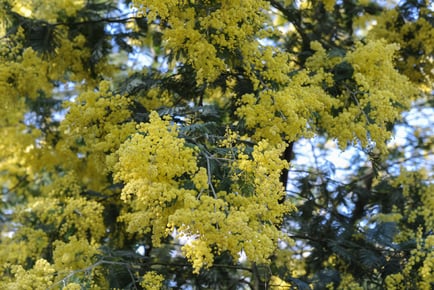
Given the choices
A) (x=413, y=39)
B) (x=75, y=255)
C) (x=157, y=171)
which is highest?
(x=413, y=39)

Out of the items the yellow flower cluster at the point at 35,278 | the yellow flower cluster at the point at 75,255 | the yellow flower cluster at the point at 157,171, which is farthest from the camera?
the yellow flower cluster at the point at 75,255

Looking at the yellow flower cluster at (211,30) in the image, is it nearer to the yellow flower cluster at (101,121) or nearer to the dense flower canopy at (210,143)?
the dense flower canopy at (210,143)

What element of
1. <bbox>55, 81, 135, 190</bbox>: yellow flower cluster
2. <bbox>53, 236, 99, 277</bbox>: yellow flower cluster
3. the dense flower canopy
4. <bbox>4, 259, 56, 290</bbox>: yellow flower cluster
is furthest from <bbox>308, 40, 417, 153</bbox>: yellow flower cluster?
<bbox>4, 259, 56, 290</bbox>: yellow flower cluster

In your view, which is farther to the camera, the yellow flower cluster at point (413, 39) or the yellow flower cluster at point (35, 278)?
the yellow flower cluster at point (413, 39)

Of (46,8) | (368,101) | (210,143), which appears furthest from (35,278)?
(46,8)

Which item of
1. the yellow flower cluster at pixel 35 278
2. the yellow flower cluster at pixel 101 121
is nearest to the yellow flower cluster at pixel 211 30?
the yellow flower cluster at pixel 101 121

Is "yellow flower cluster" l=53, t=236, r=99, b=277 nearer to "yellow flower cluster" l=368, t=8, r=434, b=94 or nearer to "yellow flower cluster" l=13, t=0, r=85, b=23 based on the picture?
"yellow flower cluster" l=13, t=0, r=85, b=23

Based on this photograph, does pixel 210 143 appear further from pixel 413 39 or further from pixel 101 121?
pixel 413 39

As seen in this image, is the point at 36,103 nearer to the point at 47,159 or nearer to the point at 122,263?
the point at 47,159

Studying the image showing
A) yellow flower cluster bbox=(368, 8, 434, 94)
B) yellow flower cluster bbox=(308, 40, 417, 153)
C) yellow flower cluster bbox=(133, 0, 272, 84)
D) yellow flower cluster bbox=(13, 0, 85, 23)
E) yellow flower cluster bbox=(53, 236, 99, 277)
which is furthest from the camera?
yellow flower cluster bbox=(368, 8, 434, 94)

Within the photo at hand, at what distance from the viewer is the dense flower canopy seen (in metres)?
4.56

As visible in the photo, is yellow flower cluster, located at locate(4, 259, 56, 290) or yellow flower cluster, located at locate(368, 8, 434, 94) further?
yellow flower cluster, located at locate(368, 8, 434, 94)

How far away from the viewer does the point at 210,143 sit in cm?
538

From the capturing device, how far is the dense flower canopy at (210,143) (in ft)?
15.0
